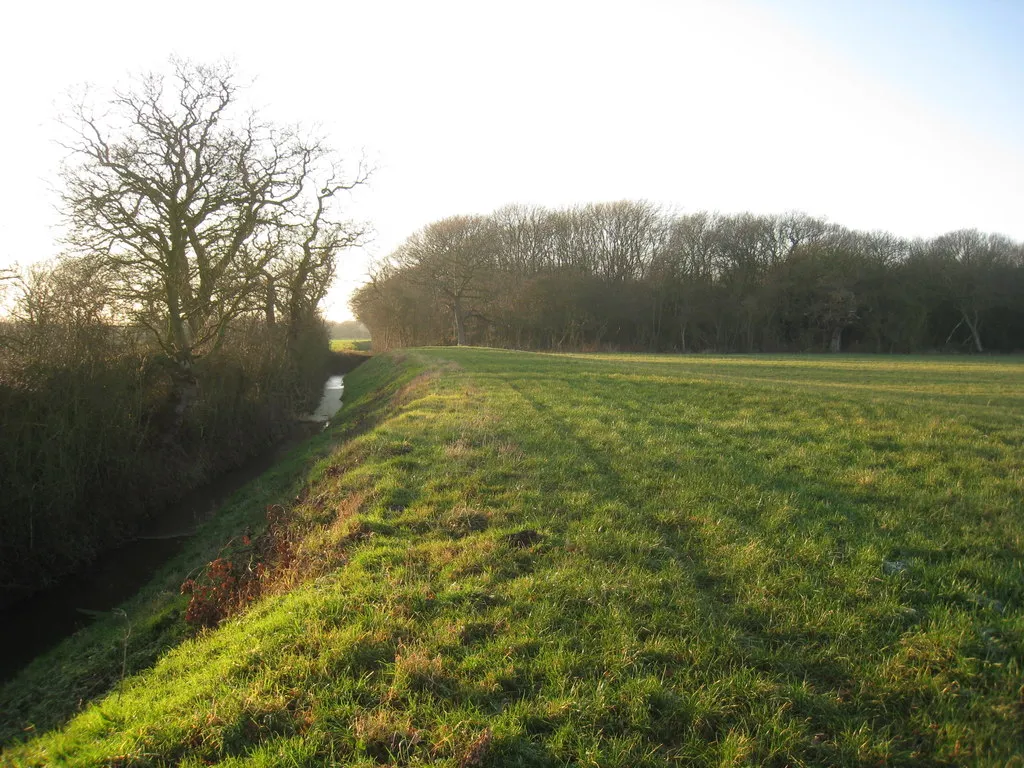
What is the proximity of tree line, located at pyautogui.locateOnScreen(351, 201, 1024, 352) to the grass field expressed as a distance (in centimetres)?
4357

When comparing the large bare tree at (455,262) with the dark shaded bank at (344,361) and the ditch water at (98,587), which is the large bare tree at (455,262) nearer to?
the dark shaded bank at (344,361)

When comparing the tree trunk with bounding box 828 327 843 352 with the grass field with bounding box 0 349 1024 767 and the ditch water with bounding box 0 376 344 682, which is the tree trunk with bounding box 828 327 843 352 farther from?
the ditch water with bounding box 0 376 344 682

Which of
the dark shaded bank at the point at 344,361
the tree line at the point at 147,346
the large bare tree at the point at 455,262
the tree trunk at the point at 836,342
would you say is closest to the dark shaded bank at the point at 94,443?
the tree line at the point at 147,346

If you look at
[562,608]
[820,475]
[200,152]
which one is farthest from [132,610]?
[200,152]

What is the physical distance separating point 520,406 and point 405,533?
6966 mm

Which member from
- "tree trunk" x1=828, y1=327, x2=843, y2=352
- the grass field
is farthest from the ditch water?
"tree trunk" x1=828, y1=327, x2=843, y2=352

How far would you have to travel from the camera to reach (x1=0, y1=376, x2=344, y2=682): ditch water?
8.20 m

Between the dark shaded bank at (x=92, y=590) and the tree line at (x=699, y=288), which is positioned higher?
the tree line at (x=699, y=288)

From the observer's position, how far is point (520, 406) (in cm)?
1335

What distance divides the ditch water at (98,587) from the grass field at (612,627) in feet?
3.80

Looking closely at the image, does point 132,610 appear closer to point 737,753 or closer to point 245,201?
point 737,753

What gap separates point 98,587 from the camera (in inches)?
391

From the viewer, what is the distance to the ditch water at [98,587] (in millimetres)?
8203

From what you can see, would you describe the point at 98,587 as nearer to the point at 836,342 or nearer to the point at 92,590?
the point at 92,590
